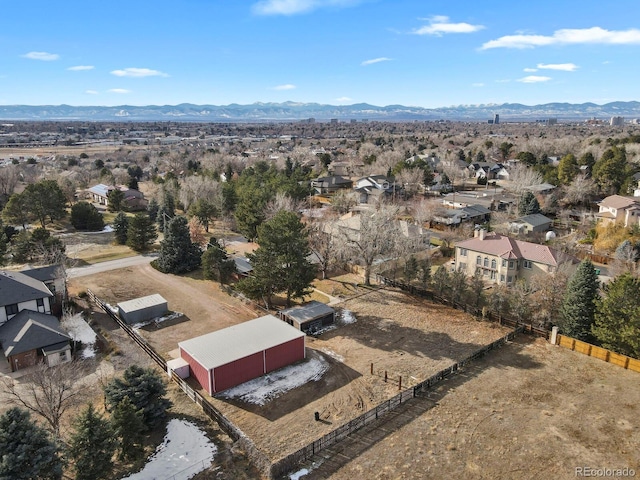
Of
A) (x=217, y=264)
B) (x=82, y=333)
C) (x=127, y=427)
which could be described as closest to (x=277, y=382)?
(x=127, y=427)

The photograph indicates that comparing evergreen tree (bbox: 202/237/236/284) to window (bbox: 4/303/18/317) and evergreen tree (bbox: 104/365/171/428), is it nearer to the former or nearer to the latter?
window (bbox: 4/303/18/317)

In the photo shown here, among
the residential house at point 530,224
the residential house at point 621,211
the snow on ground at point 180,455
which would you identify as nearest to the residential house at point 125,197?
the residential house at point 530,224

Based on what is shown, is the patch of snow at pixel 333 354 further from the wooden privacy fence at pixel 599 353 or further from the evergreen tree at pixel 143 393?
the wooden privacy fence at pixel 599 353

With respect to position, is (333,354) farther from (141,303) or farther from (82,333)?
(82,333)

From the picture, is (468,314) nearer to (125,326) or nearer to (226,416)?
(226,416)

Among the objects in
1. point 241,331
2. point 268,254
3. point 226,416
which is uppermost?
point 268,254

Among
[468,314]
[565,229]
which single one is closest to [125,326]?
[468,314]
